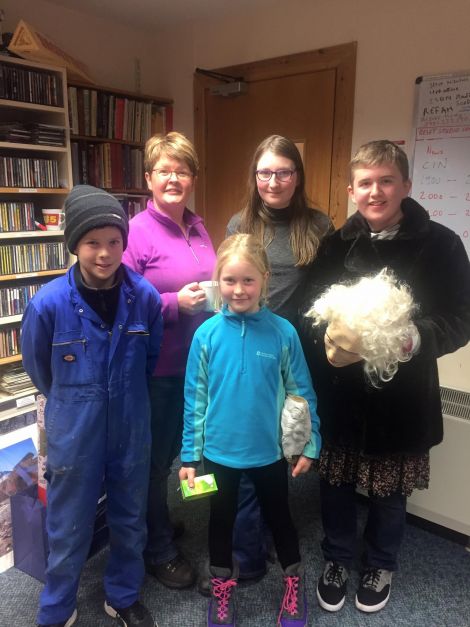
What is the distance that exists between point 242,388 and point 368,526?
0.70m

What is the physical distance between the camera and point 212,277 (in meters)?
1.56

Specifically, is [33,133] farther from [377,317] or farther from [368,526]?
[368,526]

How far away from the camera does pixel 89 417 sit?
130 cm

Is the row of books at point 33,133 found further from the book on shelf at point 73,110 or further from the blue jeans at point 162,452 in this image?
the blue jeans at point 162,452

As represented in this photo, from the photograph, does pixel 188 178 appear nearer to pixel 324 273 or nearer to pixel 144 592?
pixel 324 273

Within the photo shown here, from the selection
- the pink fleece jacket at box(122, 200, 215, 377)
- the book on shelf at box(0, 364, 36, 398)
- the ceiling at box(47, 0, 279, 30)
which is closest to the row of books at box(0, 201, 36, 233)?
the book on shelf at box(0, 364, 36, 398)

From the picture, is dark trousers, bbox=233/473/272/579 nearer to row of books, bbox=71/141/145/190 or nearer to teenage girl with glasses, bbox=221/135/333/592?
teenage girl with glasses, bbox=221/135/333/592

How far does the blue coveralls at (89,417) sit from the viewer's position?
4.25 feet

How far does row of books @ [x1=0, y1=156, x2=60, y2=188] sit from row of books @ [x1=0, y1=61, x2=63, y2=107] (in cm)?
32

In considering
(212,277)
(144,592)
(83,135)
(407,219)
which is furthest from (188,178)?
(83,135)

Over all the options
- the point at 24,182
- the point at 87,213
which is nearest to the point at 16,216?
the point at 24,182

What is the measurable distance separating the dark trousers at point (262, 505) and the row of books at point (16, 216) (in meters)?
1.94

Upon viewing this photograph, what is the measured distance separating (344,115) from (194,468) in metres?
2.25

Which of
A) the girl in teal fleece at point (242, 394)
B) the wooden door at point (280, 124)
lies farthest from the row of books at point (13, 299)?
the girl in teal fleece at point (242, 394)
